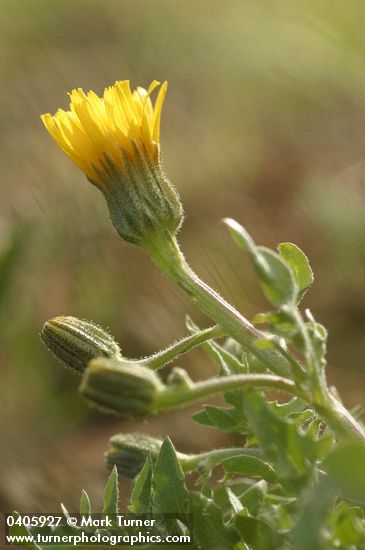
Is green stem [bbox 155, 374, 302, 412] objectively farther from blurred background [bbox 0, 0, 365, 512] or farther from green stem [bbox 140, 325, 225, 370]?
blurred background [bbox 0, 0, 365, 512]

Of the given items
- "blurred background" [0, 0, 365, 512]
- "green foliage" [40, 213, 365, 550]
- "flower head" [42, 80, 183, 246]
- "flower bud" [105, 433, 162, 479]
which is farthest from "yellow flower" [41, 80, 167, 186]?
"blurred background" [0, 0, 365, 512]

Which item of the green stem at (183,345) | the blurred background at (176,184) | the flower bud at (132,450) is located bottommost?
the flower bud at (132,450)

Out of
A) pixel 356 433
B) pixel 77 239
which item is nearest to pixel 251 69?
pixel 77 239

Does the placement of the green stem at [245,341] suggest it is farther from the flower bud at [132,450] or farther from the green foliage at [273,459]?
the flower bud at [132,450]

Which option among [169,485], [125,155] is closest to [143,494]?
[169,485]

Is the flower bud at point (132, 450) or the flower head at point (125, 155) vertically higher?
the flower head at point (125, 155)

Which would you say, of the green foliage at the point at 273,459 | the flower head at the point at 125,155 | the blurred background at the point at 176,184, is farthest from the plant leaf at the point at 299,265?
the blurred background at the point at 176,184
